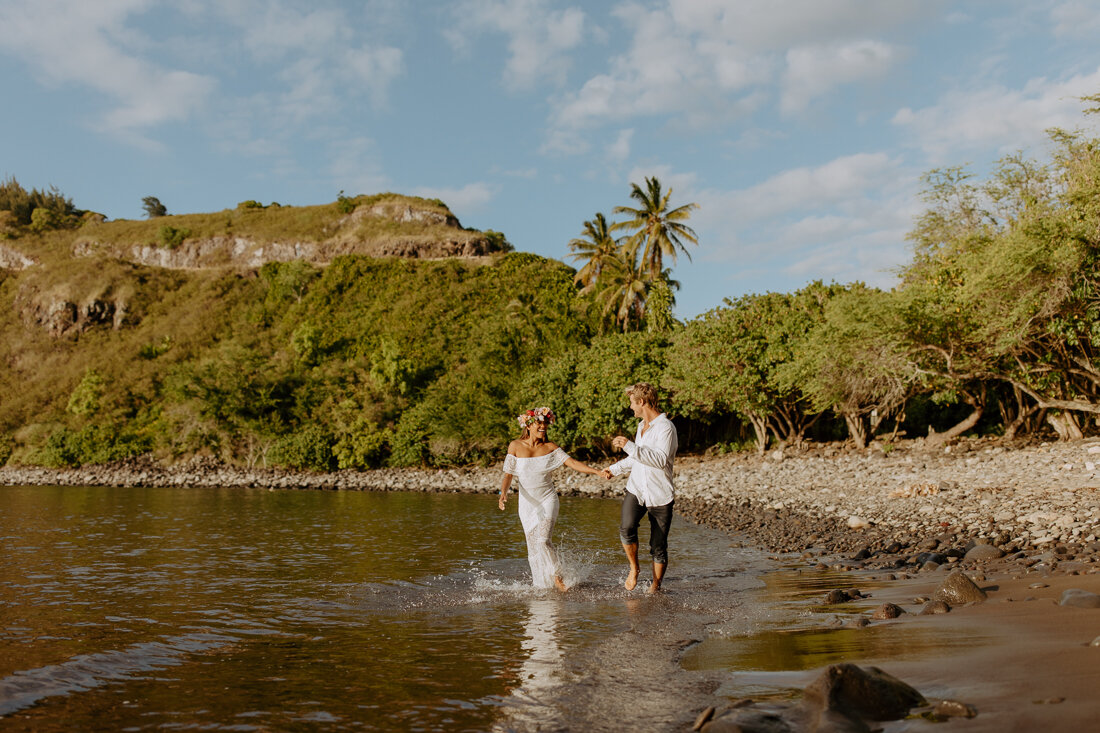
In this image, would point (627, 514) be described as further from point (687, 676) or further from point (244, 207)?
point (244, 207)

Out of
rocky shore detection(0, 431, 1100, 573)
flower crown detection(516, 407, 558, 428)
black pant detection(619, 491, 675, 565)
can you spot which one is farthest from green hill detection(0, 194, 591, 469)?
black pant detection(619, 491, 675, 565)

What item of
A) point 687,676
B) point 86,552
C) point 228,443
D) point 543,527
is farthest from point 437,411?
point 687,676

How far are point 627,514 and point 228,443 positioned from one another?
45327mm

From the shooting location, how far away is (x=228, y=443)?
48.2 meters

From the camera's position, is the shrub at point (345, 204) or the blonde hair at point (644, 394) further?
the shrub at point (345, 204)

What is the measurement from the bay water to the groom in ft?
2.87

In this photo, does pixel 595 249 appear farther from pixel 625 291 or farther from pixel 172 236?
pixel 172 236

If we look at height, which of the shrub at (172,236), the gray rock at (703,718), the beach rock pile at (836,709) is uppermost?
the shrub at (172,236)

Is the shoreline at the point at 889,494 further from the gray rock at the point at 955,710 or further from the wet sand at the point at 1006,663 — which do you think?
the gray rock at the point at 955,710

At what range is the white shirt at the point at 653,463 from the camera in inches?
328

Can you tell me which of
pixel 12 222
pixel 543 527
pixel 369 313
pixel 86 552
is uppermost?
pixel 12 222

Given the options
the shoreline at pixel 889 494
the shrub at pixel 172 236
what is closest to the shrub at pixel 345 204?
the shrub at pixel 172 236

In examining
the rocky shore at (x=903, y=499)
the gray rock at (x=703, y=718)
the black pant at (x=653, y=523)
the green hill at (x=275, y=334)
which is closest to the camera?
the gray rock at (x=703, y=718)

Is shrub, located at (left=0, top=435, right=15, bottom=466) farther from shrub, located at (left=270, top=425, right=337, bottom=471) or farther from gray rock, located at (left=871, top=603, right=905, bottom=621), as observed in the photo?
gray rock, located at (left=871, top=603, right=905, bottom=621)
